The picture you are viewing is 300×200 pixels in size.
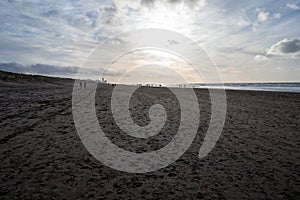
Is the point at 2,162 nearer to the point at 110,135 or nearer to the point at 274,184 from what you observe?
the point at 110,135

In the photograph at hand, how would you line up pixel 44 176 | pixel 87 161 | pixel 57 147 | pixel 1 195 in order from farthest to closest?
pixel 57 147
pixel 87 161
pixel 44 176
pixel 1 195

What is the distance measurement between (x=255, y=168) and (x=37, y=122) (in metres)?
6.84

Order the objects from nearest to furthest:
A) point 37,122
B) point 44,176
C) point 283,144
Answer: point 44,176 → point 283,144 → point 37,122

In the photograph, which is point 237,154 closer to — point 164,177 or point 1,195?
point 164,177

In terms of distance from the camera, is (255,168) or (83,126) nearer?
(255,168)

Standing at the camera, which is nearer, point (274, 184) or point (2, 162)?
point (274, 184)

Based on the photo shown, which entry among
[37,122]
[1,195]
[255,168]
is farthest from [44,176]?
[255,168]

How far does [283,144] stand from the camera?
6.60m

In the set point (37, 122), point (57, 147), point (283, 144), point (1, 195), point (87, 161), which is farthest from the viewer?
point (37, 122)

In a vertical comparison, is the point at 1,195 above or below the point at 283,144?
below

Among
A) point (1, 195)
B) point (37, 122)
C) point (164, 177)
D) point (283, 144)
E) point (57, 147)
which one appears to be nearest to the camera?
point (1, 195)

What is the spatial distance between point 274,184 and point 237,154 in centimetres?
156

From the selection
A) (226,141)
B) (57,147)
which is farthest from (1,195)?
(226,141)

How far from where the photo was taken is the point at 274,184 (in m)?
4.04
